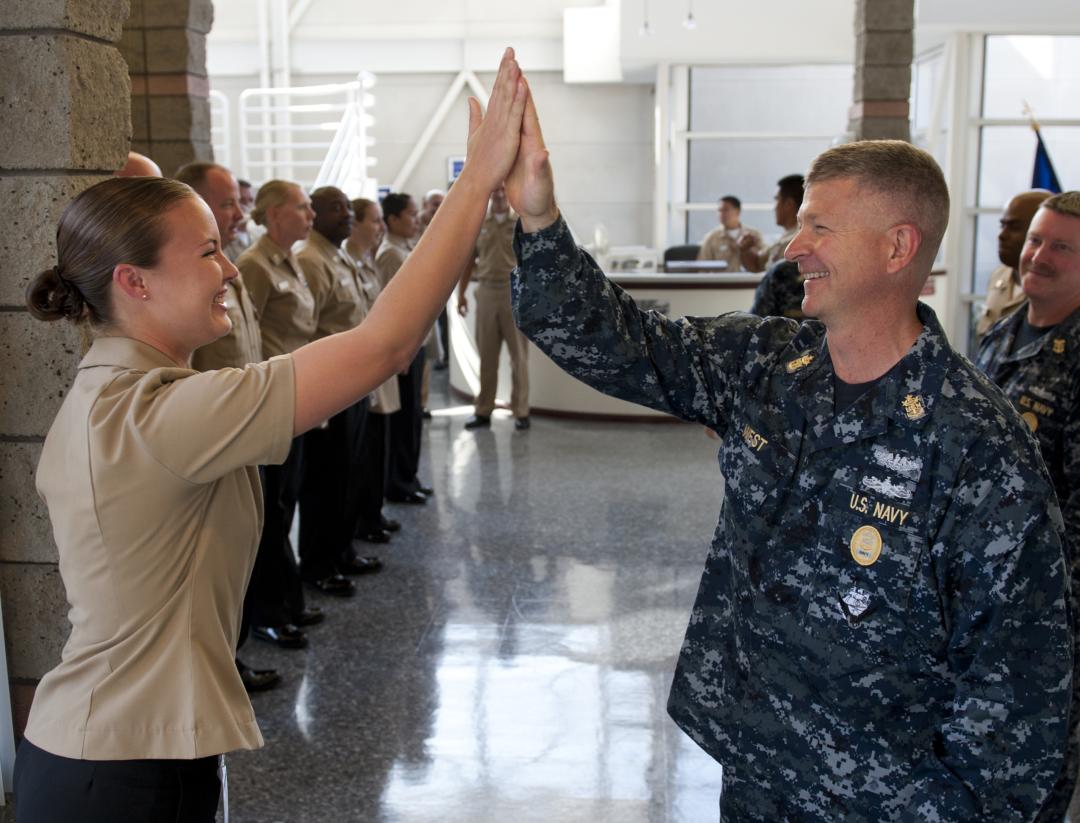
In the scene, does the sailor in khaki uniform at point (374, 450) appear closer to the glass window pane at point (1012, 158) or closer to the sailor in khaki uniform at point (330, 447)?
the sailor in khaki uniform at point (330, 447)

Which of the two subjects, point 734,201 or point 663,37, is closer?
point 734,201

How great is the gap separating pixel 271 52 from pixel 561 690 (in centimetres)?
1215

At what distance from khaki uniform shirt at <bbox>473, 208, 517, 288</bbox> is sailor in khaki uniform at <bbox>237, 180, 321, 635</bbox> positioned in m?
3.69

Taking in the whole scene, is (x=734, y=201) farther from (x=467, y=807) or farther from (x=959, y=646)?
(x=959, y=646)

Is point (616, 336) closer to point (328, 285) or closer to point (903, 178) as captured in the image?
point (903, 178)

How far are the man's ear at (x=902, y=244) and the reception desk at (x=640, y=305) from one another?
19.8 ft

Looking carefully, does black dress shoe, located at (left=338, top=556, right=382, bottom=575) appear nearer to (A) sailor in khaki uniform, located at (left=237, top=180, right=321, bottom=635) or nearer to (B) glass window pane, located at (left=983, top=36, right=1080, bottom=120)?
(A) sailor in khaki uniform, located at (left=237, top=180, right=321, bottom=635)

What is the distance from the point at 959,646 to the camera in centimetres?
141

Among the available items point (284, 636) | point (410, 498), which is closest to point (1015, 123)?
point (410, 498)

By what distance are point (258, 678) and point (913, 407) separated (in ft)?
9.03

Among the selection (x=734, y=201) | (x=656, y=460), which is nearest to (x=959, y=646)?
(x=656, y=460)

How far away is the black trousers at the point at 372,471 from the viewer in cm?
504

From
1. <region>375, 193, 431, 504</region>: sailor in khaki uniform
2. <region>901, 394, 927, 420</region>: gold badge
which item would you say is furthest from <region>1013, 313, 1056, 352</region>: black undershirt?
<region>375, 193, 431, 504</region>: sailor in khaki uniform

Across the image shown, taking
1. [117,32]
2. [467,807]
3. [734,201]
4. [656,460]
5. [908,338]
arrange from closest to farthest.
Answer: [908,338] < [117,32] < [467,807] < [656,460] < [734,201]
